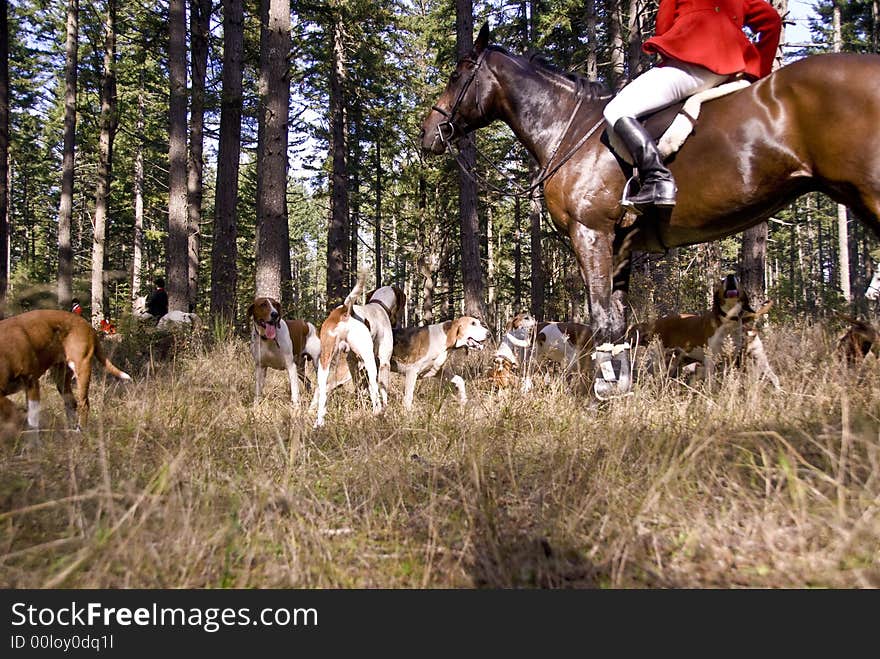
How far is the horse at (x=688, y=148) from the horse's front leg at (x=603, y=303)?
12mm

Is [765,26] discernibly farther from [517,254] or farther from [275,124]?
[517,254]

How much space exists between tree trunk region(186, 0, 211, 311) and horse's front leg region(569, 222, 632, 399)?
1149cm

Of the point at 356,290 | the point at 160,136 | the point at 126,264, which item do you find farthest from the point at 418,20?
the point at 126,264

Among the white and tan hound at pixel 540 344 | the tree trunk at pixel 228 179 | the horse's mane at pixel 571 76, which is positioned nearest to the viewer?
the horse's mane at pixel 571 76

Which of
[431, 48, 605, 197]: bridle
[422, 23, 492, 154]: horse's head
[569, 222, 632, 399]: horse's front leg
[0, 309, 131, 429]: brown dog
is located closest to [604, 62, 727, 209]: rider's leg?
[431, 48, 605, 197]: bridle

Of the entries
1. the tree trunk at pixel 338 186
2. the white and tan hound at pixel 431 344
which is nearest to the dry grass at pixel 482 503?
the white and tan hound at pixel 431 344

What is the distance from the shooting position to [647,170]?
169 inches

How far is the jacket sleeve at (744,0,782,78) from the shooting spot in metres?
4.77

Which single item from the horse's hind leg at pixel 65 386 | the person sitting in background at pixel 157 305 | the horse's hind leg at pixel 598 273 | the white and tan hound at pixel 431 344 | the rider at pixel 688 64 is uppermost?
the rider at pixel 688 64

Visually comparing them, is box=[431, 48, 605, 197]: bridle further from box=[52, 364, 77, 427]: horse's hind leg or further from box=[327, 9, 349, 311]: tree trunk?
box=[327, 9, 349, 311]: tree trunk

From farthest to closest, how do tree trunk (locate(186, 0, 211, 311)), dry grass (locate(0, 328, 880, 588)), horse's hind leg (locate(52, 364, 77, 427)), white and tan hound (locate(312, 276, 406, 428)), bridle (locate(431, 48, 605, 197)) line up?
tree trunk (locate(186, 0, 211, 311)) < white and tan hound (locate(312, 276, 406, 428)) < horse's hind leg (locate(52, 364, 77, 427)) < bridle (locate(431, 48, 605, 197)) < dry grass (locate(0, 328, 880, 588))

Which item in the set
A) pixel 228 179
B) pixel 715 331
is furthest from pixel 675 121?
pixel 228 179

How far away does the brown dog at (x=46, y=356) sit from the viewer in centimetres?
470

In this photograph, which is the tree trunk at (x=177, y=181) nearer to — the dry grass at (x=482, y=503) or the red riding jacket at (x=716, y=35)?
the dry grass at (x=482, y=503)
